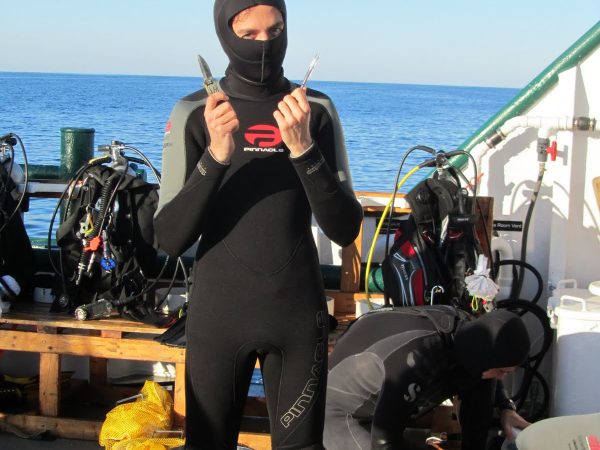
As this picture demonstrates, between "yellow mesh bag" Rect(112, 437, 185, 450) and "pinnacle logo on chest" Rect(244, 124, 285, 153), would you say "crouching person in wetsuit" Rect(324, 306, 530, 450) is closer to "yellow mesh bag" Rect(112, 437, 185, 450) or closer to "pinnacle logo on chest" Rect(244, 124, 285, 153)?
"yellow mesh bag" Rect(112, 437, 185, 450)

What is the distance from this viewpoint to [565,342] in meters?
4.01

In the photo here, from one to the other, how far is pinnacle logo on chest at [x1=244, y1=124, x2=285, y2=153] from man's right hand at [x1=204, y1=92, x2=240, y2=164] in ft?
0.53

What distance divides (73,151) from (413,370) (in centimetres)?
324

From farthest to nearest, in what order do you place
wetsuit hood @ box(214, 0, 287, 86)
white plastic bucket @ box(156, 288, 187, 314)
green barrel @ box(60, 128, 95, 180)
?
1. green barrel @ box(60, 128, 95, 180)
2. white plastic bucket @ box(156, 288, 187, 314)
3. wetsuit hood @ box(214, 0, 287, 86)

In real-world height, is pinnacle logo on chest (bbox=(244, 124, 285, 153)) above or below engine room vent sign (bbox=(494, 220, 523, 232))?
above

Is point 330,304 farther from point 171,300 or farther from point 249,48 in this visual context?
point 249,48

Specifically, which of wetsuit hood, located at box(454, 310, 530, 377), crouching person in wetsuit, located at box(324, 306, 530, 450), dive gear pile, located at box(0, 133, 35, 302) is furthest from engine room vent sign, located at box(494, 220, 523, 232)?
dive gear pile, located at box(0, 133, 35, 302)

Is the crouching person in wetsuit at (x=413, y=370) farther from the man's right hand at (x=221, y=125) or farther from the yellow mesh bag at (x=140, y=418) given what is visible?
the man's right hand at (x=221, y=125)

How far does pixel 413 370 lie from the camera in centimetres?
297

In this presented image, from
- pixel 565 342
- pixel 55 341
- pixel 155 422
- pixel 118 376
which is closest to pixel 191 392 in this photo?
pixel 155 422

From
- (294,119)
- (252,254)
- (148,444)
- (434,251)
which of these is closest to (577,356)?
(434,251)

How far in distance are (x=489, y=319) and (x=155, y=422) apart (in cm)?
162

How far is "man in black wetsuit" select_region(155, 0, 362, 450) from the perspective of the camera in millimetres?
2312

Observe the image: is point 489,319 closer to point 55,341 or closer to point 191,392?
point 191,392
